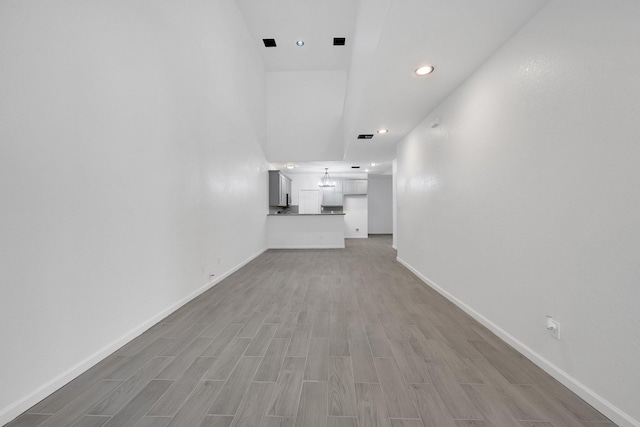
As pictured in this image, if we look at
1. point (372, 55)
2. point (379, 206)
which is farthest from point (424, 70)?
point (379, 206)

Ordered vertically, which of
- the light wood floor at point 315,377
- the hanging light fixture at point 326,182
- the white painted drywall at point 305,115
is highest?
the white painted drywall at point 305,115

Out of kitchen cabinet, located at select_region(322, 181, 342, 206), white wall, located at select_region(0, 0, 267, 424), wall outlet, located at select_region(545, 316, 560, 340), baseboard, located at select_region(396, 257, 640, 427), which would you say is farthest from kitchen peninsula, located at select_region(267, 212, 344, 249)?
wall outlet, located at select_region(545, 316, 560, 340)

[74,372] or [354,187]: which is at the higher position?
[354,187]

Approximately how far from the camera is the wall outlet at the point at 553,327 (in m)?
1.66

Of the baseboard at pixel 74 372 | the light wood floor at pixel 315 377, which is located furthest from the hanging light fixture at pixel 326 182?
the baseboard at pixel 74 372

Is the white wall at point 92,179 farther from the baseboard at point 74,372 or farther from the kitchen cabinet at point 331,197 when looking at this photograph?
the kitchen cabinet at point 331,197

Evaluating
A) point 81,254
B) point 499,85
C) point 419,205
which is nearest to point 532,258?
point 499,85

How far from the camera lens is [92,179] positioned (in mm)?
1831

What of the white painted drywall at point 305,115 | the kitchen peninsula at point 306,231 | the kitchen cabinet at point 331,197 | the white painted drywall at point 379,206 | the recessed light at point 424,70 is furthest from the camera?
the white painted drywall at point 379,206

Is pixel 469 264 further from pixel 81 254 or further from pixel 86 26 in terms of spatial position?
pixel 86 26

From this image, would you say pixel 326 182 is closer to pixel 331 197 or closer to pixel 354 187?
pixel 331 197

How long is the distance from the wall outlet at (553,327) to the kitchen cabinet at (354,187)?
9.11m

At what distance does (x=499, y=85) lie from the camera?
226 centimetres

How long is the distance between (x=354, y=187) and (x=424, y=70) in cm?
814
